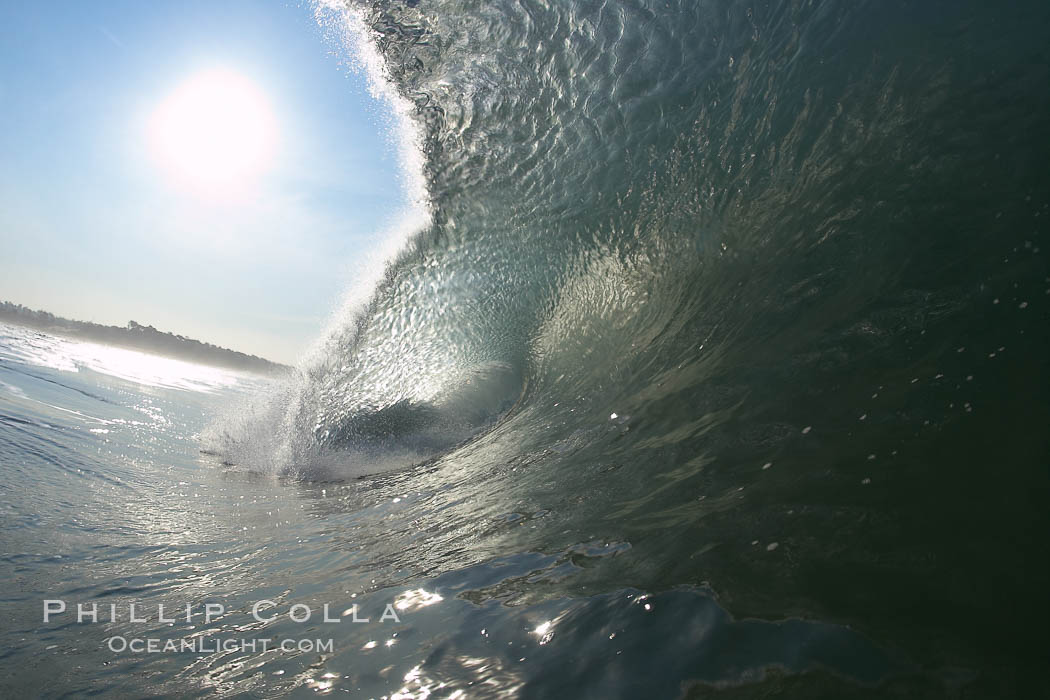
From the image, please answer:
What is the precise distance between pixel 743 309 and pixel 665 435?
142 cm

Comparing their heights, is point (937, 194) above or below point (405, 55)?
below

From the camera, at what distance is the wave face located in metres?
2.35

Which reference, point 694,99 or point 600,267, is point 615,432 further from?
point 694,99

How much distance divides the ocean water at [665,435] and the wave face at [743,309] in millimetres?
24

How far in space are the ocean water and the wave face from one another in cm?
2

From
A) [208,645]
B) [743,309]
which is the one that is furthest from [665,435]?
[208,645]

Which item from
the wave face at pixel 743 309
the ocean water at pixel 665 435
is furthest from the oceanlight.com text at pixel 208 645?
the wave face at pixel 743 309

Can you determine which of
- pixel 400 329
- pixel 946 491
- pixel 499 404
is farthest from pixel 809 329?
pixel 400 329

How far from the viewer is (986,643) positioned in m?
1.66

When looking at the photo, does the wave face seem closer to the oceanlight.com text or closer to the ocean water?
the ocean water

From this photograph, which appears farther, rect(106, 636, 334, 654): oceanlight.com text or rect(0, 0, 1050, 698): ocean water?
rect(106, 636, 334, 654): oceanlight.com text

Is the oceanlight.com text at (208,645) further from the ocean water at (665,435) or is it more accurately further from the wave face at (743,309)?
the wave face at (743,309)

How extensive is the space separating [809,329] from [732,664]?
2800 mm

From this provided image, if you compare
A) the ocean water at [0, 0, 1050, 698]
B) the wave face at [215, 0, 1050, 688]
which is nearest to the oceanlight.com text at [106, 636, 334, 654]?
the ocean water at [0, 0, 1050, 698]
